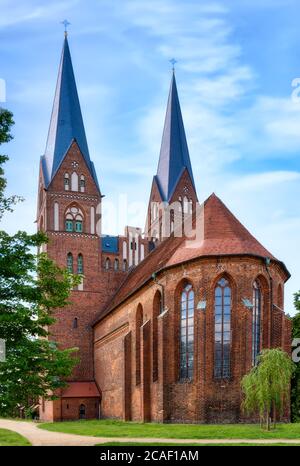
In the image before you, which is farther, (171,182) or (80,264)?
(171,182)

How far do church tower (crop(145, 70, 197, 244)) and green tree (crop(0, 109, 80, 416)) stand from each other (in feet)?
109

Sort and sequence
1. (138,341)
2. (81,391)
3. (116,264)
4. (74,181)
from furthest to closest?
(116,264), (74,181), (81,391), (138,341)

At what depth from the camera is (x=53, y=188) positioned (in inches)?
1818

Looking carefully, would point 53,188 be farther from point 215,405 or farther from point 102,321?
point 215,405

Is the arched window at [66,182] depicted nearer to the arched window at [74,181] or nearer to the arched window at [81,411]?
the arched window at [74,181]

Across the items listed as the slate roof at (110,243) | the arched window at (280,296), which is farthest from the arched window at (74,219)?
the arched window at (280,296)

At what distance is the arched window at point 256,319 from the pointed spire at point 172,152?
23.8m

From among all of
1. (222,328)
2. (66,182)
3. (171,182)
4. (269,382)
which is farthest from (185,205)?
(269,382)

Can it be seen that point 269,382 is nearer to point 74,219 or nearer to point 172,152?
point 74,219

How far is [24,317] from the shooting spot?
16734 mm

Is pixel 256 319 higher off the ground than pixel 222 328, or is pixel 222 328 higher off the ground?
pixel 256 319

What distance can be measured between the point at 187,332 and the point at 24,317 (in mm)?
13205

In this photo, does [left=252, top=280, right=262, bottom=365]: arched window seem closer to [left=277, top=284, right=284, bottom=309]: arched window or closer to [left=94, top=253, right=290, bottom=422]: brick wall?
[left=94, top=253, right=290, bottom=422]: brick wall

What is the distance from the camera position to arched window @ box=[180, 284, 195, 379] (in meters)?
28.4
